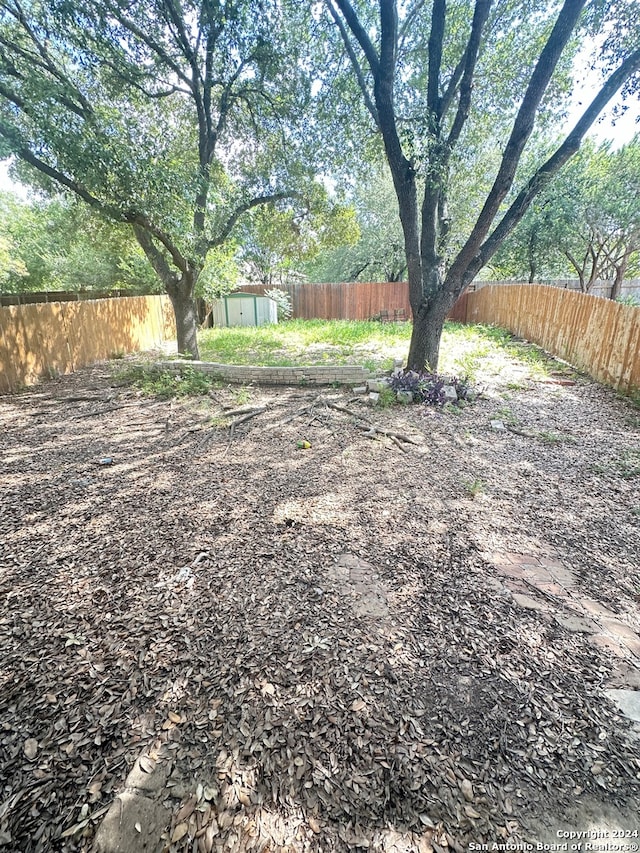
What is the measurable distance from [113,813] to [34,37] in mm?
8641

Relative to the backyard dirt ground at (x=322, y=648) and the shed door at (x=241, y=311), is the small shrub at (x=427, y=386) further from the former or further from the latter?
the shed door at (x=241, y=311)

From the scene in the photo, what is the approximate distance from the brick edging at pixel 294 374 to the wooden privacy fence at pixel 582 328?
361cm

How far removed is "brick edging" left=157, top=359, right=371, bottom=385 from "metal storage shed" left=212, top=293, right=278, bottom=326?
849 centimetres

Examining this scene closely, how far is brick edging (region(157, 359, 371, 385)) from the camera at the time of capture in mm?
5910

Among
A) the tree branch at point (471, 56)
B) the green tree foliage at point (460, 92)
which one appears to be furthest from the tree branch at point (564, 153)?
the tree branch at point (471, 56)

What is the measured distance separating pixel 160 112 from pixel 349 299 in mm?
9521

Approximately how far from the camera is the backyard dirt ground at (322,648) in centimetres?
113

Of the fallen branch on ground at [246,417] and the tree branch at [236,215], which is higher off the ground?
the tree branch at [236,215]

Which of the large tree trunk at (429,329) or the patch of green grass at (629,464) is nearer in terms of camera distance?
the patch of green grass at (629,464)

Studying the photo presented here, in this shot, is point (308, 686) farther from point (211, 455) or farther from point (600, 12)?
point (600, 12)

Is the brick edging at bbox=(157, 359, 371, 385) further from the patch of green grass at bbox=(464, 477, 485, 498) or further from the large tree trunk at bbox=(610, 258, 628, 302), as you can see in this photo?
the large tree trunk at bbox=(610, 258, 628, 302)

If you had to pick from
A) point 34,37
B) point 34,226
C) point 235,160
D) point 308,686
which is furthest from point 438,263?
point 34,226

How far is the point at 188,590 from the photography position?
6.46 ft

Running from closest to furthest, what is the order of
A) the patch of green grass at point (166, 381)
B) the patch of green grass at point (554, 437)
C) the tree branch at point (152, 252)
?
the patch of green grass at point (554, 437) < the patch of green grass at point (166, 381) < the tree branch at point (152, 252)
